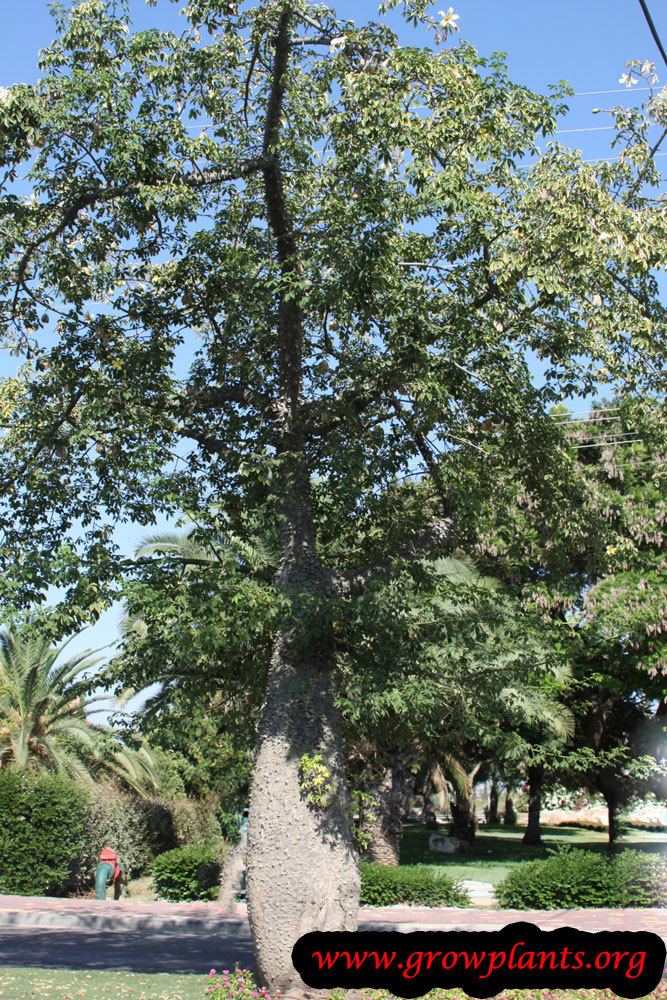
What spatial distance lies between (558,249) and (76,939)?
40.3ft

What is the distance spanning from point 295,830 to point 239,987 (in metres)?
1.33

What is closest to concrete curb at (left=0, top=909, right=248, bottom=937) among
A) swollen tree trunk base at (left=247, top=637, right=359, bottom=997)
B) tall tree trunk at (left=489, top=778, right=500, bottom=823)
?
swollen tree trunk base at (left=247, top=637, right=359, bottom=997)

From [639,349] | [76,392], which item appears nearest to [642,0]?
[639,349]

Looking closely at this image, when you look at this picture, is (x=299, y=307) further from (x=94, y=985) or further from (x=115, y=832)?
(x=115, y=832)

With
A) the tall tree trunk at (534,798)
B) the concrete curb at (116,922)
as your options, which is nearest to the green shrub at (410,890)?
the concrete curb at (116,922)

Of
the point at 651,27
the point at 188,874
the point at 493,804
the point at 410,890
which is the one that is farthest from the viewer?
the point at 493,804

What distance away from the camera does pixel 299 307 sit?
9430 millimetres

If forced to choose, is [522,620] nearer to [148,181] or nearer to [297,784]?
[297,784]

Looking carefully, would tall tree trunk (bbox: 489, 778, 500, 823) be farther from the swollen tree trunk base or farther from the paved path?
the swollen tree trunk base

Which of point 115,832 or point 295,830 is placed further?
point 115,832

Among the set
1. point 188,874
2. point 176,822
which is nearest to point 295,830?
point 188,874

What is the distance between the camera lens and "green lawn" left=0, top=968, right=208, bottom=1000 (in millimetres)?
9148

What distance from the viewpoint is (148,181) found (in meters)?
9.48

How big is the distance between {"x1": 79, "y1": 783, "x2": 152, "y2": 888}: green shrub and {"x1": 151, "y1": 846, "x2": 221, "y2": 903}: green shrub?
194cm
